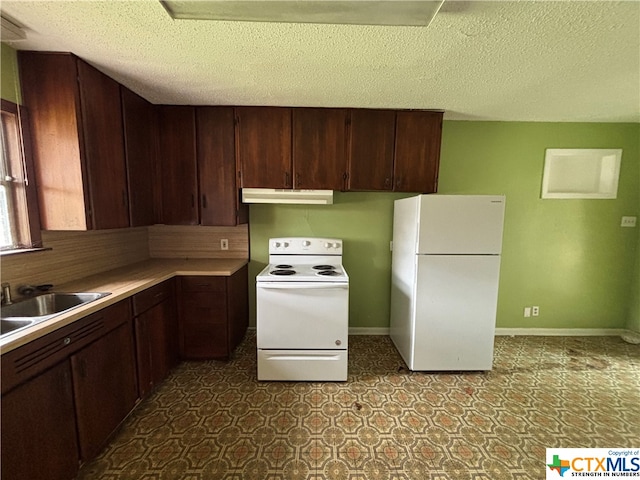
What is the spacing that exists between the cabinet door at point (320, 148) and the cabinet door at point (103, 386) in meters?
1.79

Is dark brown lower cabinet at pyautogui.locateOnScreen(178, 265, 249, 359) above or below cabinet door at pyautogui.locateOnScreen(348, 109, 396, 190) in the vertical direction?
below

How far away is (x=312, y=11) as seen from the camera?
1153 mm

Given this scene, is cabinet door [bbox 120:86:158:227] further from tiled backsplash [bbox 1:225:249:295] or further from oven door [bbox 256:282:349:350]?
oven door [bbox 256:282:349:350]

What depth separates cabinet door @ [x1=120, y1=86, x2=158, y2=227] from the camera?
209cm

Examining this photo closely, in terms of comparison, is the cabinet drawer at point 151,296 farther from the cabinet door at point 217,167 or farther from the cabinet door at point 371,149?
the cabinet door at point 371,149

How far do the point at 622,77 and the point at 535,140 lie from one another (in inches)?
40.5

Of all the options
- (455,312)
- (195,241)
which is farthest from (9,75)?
(455,312)

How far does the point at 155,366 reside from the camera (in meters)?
2.01

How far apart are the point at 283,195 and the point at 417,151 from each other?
1.32 metres

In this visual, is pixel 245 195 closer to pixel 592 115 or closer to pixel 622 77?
pixel 622 77

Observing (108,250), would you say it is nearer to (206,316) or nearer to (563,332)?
(206,316)

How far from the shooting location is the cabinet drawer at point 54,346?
3.47 ft

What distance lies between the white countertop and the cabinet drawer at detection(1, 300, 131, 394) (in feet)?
0.10

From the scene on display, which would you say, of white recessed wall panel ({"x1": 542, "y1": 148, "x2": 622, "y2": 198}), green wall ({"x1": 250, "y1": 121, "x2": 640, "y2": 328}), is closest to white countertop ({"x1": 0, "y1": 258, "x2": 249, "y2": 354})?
green wall ({"x1": 250, "y1": 121, "x2": 640, "y2": 328})
